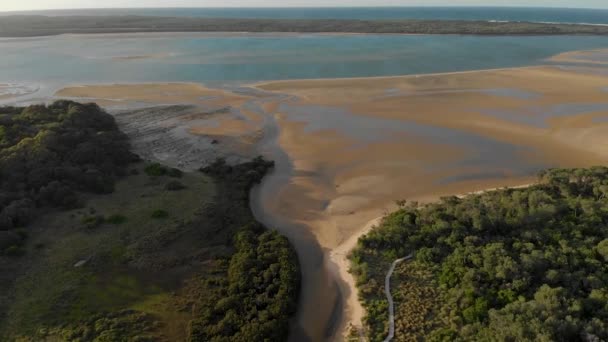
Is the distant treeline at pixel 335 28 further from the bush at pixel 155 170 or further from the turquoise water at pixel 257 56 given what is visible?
the bush at pixel 155 170

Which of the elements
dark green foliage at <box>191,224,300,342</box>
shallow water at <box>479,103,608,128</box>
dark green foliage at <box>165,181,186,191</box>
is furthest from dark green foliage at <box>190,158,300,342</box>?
shallow water at <box>479,103,608,128</box>

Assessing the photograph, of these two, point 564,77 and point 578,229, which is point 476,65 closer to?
point 564,77

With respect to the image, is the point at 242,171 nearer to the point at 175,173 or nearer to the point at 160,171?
the point at 175,173

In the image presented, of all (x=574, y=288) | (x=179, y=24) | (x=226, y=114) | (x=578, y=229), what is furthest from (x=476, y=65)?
(x=179, y=24)

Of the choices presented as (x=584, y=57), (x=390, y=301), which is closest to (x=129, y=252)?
(x=390, y=301)

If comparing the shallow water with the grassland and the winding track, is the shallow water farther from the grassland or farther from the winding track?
the grassland

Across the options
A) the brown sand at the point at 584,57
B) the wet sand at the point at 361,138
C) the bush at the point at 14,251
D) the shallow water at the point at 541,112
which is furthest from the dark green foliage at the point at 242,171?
the brown sand at the point at 584,57
